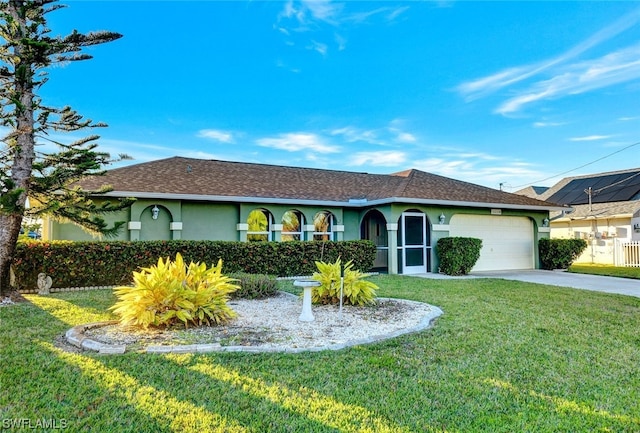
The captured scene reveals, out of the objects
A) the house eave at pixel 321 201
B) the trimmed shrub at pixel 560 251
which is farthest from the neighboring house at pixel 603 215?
the house eave at pixel 321 201

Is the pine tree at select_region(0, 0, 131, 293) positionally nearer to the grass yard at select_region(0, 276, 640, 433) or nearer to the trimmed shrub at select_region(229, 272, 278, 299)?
the grass yard at select_region(0, 276, 640, 433)

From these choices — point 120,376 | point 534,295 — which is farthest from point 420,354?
point 534,295

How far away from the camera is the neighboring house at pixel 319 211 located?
12734 mm

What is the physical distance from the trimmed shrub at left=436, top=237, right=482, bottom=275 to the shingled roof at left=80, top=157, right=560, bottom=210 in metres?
1.63

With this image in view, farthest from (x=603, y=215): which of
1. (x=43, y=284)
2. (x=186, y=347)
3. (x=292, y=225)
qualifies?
(x=43, y=284)

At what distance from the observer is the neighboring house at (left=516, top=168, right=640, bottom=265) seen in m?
20.5

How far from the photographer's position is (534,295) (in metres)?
9.16

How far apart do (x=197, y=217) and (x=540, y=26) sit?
521 inches

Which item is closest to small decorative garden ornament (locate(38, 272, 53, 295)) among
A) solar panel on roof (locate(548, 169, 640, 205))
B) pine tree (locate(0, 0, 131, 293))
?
pine tree (locate(0, 0, 131, 293))

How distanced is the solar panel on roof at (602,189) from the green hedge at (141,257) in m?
19.9

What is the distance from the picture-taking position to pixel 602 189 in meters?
25.3

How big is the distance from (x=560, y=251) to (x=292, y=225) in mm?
11593

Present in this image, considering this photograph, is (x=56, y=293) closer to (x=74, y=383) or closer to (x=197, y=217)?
(x=197, y=217)

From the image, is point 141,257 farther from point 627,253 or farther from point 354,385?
point 627,253
